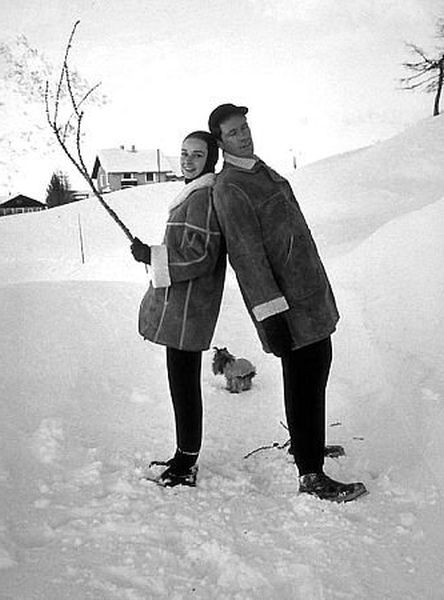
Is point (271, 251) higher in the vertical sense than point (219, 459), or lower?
higher

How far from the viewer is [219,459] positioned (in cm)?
245

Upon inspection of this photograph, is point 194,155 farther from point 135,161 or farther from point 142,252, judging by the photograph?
point 135,161

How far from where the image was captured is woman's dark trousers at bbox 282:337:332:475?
208 cm

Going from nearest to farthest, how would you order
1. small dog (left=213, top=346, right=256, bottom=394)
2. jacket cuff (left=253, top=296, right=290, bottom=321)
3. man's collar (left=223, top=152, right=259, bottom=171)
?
jacket cuff (left=253, top=296, right=290, bottom=321)
man's collar (left=223, top=152, right=259, bottom=171)
small dog (left=213, top=346, right=256, bottom=394)

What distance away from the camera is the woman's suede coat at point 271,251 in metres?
1.95

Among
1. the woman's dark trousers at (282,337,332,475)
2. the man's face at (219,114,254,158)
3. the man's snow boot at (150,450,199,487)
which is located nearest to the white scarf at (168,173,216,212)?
the man's face at (219,114,254,158)

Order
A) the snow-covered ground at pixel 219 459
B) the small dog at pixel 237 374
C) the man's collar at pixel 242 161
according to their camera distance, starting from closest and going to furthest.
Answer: the snow-covered ground at pixel 219 459 < the man's collar at pixel 242 161 < the small dog at pixel 237 374

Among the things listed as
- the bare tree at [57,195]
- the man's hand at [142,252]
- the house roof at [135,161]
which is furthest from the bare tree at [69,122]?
the house roof at [135,161]

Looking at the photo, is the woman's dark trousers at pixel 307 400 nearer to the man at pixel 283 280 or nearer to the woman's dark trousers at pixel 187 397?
the man at pixel 283 280

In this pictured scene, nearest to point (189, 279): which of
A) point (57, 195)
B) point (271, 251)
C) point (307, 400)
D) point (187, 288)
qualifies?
point (187, 288)

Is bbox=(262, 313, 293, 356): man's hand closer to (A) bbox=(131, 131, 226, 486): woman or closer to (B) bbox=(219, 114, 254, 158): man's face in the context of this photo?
(A) bbox=(131, 131, 226, 486): woman

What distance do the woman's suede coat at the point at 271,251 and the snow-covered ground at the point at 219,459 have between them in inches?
24.8

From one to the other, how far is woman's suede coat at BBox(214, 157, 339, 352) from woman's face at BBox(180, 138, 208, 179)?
10 centimetres

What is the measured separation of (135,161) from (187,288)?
26.4 meters
